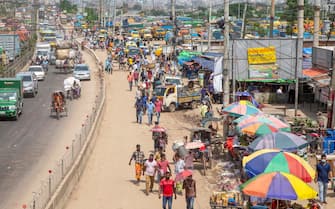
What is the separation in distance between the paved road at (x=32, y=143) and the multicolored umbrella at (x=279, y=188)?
6.96 metres

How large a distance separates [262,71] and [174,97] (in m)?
5.29

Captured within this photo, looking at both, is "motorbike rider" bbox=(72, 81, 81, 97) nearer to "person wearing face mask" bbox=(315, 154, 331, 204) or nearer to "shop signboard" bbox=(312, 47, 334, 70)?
"shop signboard" bbox=(312, 47, 334, 70)

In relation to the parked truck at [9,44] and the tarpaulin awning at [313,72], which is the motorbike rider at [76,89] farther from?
the parked truck at [9,44]

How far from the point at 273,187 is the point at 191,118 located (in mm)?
20806

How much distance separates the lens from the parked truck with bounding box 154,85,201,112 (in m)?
36.5

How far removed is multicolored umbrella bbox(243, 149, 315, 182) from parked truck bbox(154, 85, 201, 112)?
2008 cm

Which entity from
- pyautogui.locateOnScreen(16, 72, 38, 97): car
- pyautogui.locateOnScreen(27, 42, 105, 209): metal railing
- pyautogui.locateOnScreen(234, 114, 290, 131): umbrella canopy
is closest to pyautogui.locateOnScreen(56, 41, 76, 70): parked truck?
pyautogui.locateOnScreen(16, 72, 38, 97): car

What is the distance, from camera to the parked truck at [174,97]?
36.5m

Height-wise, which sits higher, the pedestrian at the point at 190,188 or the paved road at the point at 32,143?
the pedestrian at the point at 190,188

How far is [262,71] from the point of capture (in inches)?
1465

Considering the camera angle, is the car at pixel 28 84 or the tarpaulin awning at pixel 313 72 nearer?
the tarpaulin awning at pixel 313 72

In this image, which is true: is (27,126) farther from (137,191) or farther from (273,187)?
(273,187)

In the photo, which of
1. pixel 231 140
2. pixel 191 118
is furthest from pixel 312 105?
pixel 231 140

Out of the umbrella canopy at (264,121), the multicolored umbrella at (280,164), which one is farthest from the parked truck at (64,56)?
the multicolored umbrella at (280,164)
